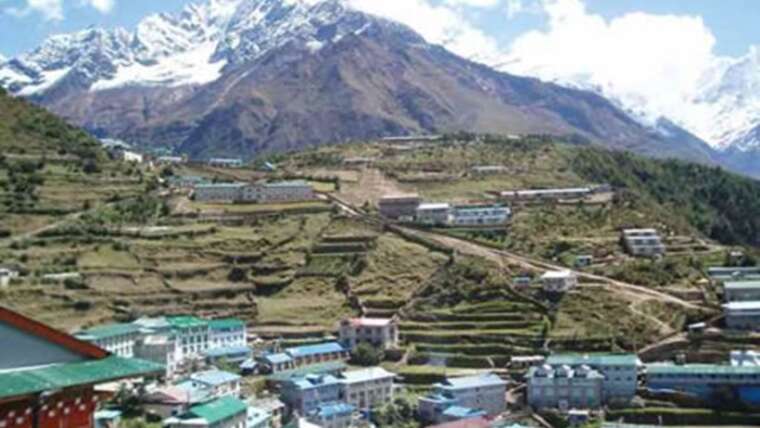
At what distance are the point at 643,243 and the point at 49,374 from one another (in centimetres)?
5465

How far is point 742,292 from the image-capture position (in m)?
47.3

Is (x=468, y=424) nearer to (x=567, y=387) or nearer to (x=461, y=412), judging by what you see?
(x=461, y=412)

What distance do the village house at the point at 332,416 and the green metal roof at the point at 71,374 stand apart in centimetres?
3383

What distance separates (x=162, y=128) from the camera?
17625 centimetres

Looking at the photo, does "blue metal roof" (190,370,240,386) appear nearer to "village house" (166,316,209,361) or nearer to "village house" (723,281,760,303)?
"village house" (166,316,209,361)

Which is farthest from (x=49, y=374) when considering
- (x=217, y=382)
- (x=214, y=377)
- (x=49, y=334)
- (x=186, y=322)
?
(x=186, y=322)

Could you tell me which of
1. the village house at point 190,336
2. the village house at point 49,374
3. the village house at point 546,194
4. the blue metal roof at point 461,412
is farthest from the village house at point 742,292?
the village house at point 49,374

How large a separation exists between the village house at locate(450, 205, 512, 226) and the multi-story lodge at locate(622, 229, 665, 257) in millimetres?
8436

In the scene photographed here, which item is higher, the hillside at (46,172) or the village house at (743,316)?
the hillside at (46,172)

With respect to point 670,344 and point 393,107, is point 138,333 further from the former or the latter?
point 393,107

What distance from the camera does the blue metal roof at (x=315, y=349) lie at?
46750mm

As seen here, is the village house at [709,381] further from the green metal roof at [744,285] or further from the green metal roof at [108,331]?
the green metal roof at [108,331]

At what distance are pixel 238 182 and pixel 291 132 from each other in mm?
82015

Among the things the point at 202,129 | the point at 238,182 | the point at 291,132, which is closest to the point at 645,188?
the point at 238,182
